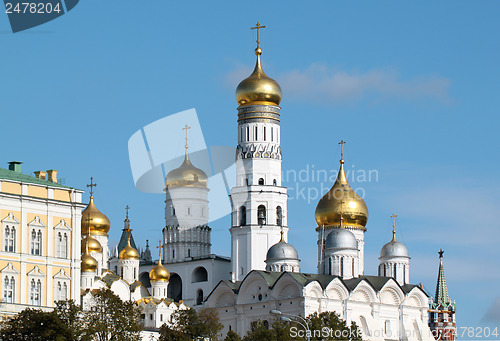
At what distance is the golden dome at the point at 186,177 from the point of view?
85.9 metres

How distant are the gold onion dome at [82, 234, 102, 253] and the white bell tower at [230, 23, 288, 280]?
8.30 meters

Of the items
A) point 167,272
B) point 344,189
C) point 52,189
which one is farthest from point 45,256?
point 344,189

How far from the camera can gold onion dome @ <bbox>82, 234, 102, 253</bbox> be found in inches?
3012

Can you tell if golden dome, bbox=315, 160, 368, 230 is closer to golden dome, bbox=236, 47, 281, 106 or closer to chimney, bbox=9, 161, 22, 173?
golden dome, bbox=236, 47, 281, 106

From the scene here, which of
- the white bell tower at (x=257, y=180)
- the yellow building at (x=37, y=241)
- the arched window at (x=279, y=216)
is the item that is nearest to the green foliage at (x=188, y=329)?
the yellow building at (x=37, y=241)

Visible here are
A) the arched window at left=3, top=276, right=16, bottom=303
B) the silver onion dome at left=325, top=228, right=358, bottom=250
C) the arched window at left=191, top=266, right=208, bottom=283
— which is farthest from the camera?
the arched window at left=191, top=266, right=208, bottom=283

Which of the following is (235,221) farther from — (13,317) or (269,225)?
(13,317)

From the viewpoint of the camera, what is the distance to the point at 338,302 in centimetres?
7631

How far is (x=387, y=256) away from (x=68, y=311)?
32.0 metres

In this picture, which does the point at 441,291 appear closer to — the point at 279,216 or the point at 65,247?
the point at 279,216

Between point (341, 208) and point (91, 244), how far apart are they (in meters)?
15.4

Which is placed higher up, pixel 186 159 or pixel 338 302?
pixel 186 159

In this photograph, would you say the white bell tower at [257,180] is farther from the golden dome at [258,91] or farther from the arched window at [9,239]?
the arched window at [9,239]

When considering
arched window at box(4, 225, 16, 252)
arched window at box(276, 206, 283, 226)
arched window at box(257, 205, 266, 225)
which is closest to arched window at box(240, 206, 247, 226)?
arched window at box(257, 205, 266, 225)
